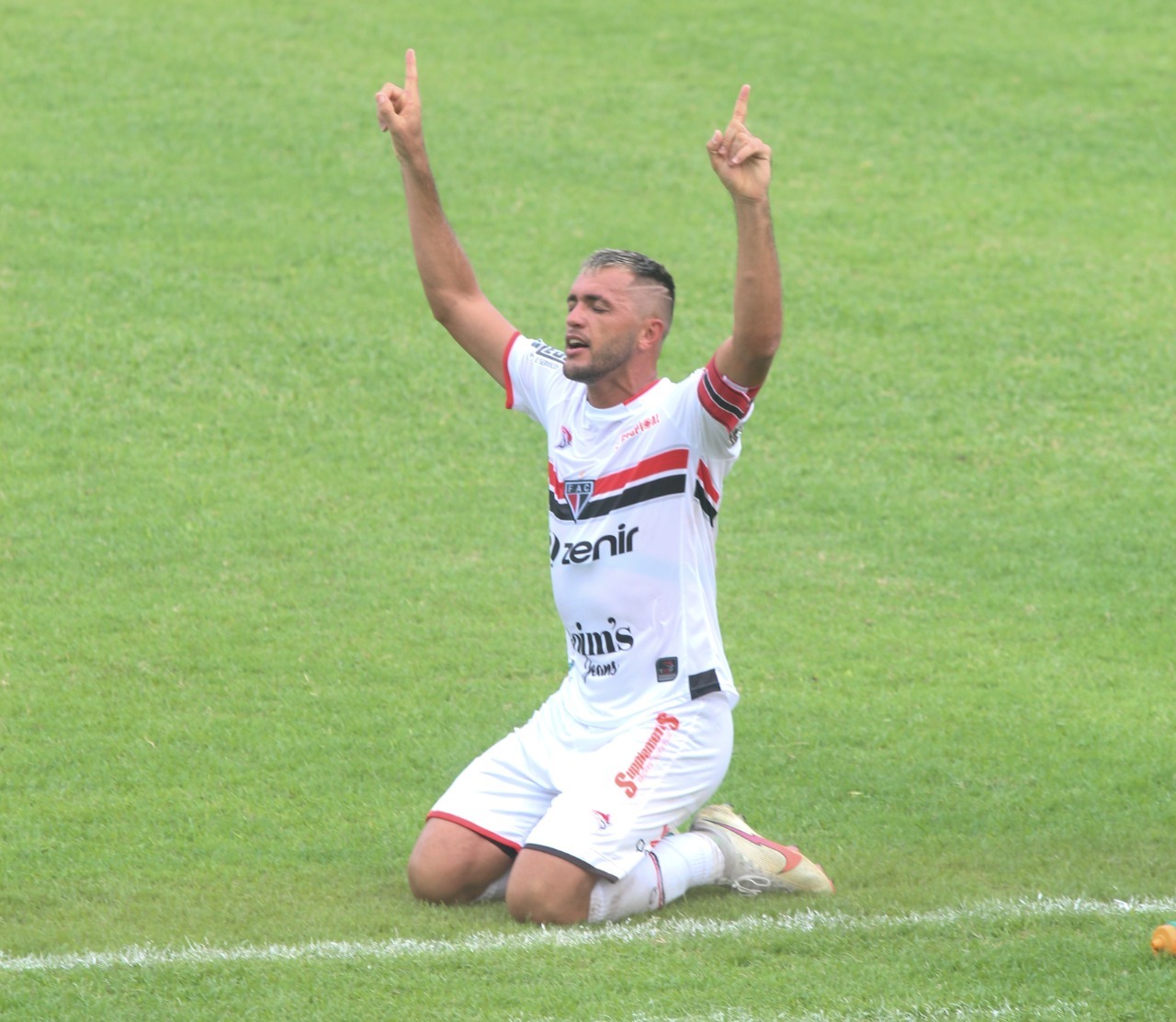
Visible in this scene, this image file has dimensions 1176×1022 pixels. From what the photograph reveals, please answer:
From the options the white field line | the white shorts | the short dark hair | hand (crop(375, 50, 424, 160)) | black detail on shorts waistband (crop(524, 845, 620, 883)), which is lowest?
the white field line

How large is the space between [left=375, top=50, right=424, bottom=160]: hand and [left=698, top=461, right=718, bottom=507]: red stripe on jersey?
1566 millimetres

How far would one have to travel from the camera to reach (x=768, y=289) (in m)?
5.14

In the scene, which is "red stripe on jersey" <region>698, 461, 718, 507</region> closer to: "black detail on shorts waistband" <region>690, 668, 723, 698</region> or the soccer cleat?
"black detail on shorts waistband" <region>690, 668, 723, 698</region>

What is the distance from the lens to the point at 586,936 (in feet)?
17.7

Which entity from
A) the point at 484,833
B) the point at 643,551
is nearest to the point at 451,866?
the point at 484,833

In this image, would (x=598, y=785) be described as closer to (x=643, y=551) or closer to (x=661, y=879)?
(x=661, y=879)

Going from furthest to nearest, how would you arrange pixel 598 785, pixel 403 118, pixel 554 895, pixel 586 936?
pixel 403 118, pixel 598 785, pixel 554 895, pixel 586 936

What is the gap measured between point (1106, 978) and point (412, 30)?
16.1 metres

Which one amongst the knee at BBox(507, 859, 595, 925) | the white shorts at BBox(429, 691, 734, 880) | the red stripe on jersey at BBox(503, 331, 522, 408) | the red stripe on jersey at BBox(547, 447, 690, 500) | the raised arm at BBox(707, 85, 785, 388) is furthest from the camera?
the red stripe on jersey at BBox(503, 331, 522, 408)

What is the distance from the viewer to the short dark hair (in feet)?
19.3

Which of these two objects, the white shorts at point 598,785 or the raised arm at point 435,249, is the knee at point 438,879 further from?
the raised arm at point 435,249

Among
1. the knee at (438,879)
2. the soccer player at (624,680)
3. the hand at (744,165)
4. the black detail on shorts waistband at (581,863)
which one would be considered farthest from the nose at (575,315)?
the knee at (438,879)

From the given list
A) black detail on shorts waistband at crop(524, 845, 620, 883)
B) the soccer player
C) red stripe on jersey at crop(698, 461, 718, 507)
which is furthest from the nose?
black detail on shorts waistband at crop(524, 845, 620, 883)

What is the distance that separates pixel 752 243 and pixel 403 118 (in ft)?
5.48
